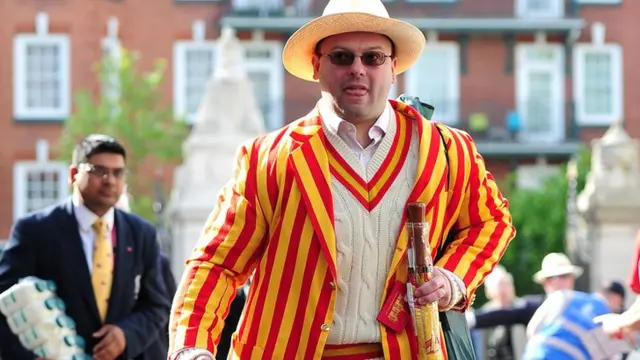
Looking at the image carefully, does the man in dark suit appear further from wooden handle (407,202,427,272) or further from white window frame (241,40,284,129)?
white window frame (241,40,284,129)

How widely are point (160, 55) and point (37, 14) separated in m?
3.15

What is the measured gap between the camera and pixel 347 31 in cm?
563

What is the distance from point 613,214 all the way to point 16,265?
1263 centimetres

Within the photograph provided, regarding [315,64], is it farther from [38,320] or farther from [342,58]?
[38,320]

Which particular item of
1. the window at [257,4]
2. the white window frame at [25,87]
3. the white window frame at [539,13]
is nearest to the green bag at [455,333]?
the white window frame at [25,87]

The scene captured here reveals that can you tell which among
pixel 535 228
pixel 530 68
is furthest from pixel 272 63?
pixel 535 228

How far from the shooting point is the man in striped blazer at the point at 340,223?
5.43m

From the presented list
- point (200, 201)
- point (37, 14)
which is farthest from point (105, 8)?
point (200, 201)

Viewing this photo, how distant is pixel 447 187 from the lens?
5609 millimetres

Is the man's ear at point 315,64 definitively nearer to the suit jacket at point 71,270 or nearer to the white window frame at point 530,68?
the suit jacket at point 71,270

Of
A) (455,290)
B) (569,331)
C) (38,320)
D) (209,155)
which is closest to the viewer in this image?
(455,290)

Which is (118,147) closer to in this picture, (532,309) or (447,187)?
(447,187)

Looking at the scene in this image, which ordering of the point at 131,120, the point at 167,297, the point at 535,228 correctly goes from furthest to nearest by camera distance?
the point at 131,120
the point at 535,228
the point at 167,297

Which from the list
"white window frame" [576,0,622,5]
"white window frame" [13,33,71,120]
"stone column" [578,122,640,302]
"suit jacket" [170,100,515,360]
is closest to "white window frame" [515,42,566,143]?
"white window frame" [576,0,622,5]
